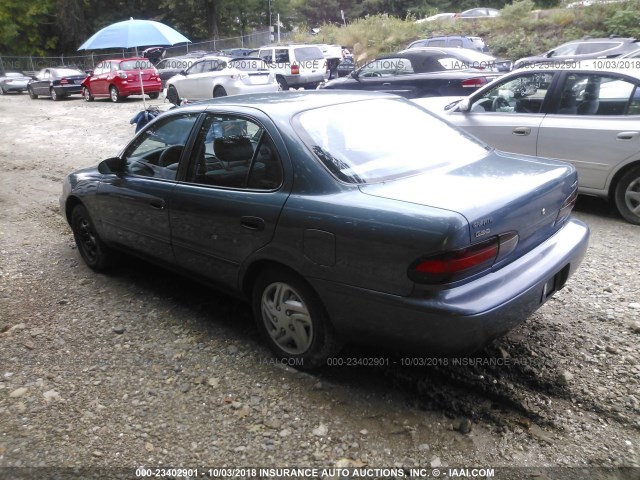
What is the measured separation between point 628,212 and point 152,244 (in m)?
4.72

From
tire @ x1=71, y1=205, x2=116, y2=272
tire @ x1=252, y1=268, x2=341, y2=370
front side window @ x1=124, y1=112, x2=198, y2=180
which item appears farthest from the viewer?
tire @ x1=71, y1=205, x2=116, y2=272

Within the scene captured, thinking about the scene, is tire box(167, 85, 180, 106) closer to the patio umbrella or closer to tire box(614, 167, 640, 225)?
the patio umbrella

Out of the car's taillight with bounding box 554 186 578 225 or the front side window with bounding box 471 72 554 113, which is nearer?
the car's taillight with bounding box 554 186 578 225

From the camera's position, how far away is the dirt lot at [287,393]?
2.66m

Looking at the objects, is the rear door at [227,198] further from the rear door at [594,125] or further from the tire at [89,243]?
the rear door at [594,125]

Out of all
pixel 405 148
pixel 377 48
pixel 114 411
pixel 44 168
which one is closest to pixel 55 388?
pixel 114 411

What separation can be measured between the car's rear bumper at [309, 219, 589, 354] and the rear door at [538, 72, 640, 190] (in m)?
3.11

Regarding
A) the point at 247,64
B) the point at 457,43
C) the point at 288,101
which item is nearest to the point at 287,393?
the point at 288,101

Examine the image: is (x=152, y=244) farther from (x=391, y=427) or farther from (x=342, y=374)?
(x=391, y=427)

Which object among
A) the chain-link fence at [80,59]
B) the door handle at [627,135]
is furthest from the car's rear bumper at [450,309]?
the chain-link fence at [80,59]

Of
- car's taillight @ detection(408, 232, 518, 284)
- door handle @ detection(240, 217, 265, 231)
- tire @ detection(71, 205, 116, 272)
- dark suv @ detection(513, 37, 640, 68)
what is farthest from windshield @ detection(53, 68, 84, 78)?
car's taillight @ detection(408, 232, 518, 284)

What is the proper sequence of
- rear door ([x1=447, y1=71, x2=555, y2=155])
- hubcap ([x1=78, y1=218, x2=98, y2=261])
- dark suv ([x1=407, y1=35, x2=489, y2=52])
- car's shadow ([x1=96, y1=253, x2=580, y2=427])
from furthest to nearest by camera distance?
dark suv ([x1=407, y1=35, x2=489, y2=52]) → rear door ([x1=447, y1=71, x2=555, y2=155]) → hubcap ([x1=78, y1=218, x2=98, y2=261]) → car's shadow ([x1=96, y1=253, x2=580, y2=427])

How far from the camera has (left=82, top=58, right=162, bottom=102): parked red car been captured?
21047mm

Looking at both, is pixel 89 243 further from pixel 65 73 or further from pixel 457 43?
pixel 65 73
